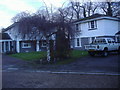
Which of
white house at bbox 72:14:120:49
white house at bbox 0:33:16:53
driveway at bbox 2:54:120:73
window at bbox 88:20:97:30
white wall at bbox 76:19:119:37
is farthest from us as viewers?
white house at bbox 0:33:16:53

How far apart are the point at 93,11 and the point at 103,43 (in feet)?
99.9

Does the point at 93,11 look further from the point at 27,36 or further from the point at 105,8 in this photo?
the point at 27,36

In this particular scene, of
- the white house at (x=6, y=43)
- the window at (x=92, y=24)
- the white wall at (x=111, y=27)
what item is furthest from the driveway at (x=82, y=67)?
the white house at (x=6, y=43)

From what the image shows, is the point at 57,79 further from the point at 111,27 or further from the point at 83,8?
the point at 83,8

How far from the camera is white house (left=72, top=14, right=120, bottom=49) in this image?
23203mm

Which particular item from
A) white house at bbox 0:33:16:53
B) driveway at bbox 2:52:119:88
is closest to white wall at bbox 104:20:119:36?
driveway at bbox 2:52:119:88

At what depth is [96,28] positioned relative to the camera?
946 inches

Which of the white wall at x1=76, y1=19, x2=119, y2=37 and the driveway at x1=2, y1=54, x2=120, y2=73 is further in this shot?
the white wall at x1=76, y1=19, x2=119, y2=37

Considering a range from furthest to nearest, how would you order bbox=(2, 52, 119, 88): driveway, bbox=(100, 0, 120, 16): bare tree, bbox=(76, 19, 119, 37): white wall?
bbox=(100, 0, 120, 16): bare tree, bbox=(76, 19, 119, 37): white wall, bbox=(2, 52, 119, 88): driveway

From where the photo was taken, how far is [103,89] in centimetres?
628

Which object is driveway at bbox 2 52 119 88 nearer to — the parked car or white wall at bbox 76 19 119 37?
the parked car

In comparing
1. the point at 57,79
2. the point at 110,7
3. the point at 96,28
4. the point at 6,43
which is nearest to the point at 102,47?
the point at 96,28

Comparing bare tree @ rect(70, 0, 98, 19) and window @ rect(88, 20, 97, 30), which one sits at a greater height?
bare tree @ rect(70, 0, 98, 19)

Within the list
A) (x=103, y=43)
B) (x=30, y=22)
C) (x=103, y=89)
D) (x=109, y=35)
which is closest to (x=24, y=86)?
(x=103, y=89)
